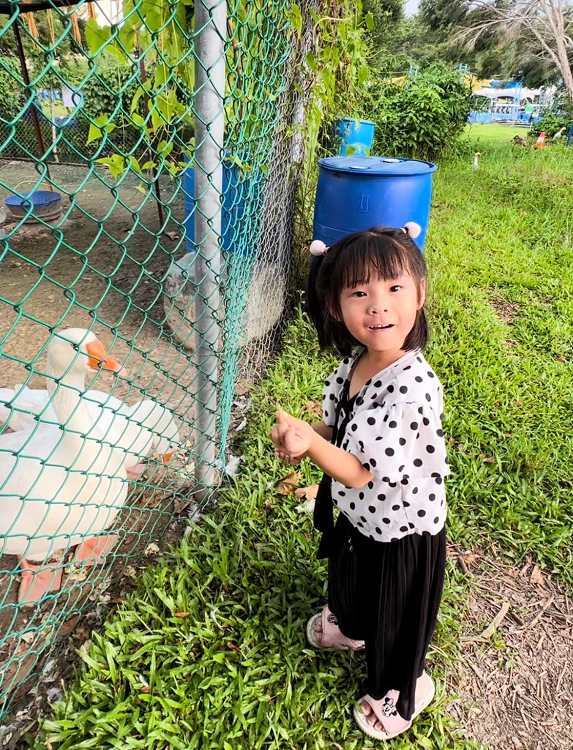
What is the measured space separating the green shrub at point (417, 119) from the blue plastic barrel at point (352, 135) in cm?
410

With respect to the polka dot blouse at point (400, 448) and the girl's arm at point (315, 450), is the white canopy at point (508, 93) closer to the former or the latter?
the polka dot blouse at point (400, 448)

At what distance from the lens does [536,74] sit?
2280 cm

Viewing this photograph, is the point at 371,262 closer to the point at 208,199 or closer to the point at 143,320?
the point at 208,199

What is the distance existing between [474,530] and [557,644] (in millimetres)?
462

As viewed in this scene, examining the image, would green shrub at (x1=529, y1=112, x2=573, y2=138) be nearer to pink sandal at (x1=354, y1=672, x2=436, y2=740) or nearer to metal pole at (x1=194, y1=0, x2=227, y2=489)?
metal pole at (x1=194, y1=0, x2=227, y2=489)

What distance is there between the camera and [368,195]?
3045 mm

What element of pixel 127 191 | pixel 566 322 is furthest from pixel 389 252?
pixel 127 191

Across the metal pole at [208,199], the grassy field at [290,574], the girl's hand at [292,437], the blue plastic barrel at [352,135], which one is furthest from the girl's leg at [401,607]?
the blue plastic barrel at [352,135]

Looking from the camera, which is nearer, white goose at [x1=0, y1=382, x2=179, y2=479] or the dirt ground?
the dirt ground

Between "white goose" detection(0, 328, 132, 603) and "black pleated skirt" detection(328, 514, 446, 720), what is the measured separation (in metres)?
0.74

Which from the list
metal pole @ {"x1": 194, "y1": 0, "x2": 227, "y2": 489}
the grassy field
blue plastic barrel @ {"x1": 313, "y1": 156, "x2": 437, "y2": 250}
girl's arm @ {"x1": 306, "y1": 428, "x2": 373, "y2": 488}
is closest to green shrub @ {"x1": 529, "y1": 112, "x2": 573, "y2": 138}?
the grassy field

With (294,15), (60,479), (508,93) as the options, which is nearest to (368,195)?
(294,15)

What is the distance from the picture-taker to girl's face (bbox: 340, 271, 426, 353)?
1.08 m

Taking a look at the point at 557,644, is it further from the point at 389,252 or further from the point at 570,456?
the point at 389,252
